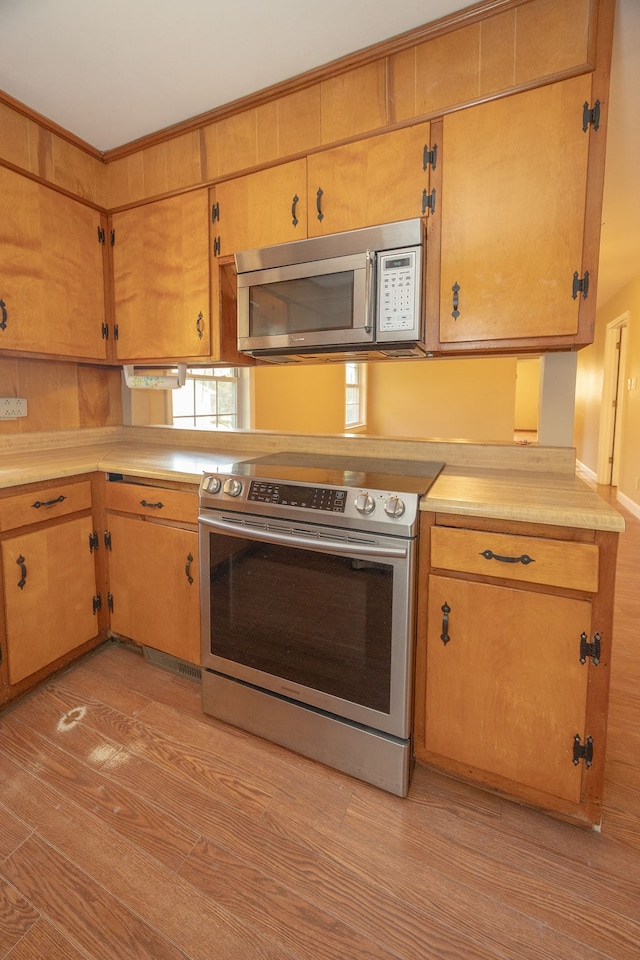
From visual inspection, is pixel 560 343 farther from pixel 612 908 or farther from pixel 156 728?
pixel 156 728

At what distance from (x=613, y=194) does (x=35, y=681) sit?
417 centimetres

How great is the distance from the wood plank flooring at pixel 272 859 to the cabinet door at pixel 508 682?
7.3 inches

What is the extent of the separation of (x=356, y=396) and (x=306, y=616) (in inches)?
224

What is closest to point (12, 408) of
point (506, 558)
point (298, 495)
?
point (298, 495)

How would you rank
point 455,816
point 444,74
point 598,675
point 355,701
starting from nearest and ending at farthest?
1. point 598,675
2. point 455,816
3. point 355,701
4. point 444,74

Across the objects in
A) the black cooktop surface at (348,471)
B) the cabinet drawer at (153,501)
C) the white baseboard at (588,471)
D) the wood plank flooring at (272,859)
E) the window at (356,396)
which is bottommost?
the wood plank flooring at (272,859)

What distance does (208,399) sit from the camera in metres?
3.76

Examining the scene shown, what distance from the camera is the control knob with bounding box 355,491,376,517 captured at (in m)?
1.38

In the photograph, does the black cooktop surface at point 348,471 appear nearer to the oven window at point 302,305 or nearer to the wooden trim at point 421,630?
the wooden trim at point 421,630

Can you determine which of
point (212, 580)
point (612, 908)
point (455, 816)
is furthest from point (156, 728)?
point (612, 908)

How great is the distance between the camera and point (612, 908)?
44.4 inches

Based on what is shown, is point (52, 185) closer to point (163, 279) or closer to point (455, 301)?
point (163, 279)

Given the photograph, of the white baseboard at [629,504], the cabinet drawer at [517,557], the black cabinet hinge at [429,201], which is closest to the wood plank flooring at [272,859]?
the cabinet drawer at [517,557]

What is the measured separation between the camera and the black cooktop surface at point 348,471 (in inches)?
58.6
